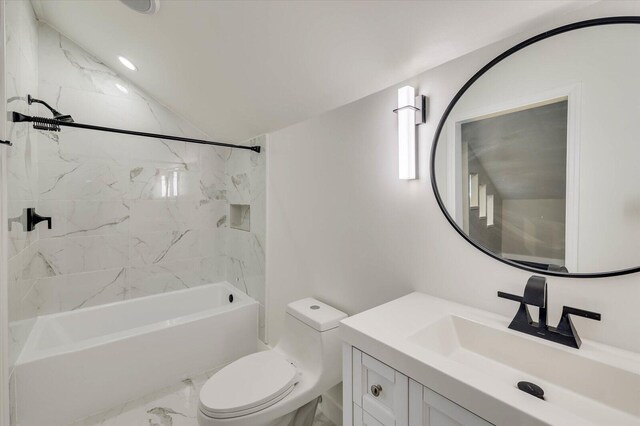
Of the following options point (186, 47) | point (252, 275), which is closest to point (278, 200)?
point (252, 275)

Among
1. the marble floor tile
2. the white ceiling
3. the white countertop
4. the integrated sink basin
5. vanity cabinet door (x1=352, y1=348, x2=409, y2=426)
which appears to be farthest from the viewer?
the marble floor tile

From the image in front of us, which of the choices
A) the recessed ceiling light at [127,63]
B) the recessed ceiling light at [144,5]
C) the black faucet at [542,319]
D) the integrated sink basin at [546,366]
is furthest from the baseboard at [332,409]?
the recessed ceiling light at [127,63]

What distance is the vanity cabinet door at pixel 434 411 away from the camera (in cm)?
71

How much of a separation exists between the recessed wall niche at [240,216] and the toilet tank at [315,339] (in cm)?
132

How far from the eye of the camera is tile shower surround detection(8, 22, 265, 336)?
2.24 m

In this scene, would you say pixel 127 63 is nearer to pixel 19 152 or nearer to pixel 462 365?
pixel 19 152

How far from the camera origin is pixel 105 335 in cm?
229

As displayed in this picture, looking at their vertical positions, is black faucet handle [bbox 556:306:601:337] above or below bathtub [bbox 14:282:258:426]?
above

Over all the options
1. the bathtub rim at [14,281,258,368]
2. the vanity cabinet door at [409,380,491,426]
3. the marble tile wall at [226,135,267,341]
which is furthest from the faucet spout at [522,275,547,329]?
the bathtub rim at [14,281,258,368]

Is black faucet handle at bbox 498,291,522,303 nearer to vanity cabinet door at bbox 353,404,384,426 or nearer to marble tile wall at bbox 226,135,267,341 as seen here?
vanity cabinet door at bbox 353,404,384,426

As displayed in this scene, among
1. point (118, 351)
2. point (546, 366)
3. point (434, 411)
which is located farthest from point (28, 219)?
point (546, 366)

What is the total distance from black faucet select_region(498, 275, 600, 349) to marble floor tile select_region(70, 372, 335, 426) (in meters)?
1.43

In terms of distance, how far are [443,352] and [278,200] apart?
5.26 feet

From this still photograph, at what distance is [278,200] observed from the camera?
229cm
